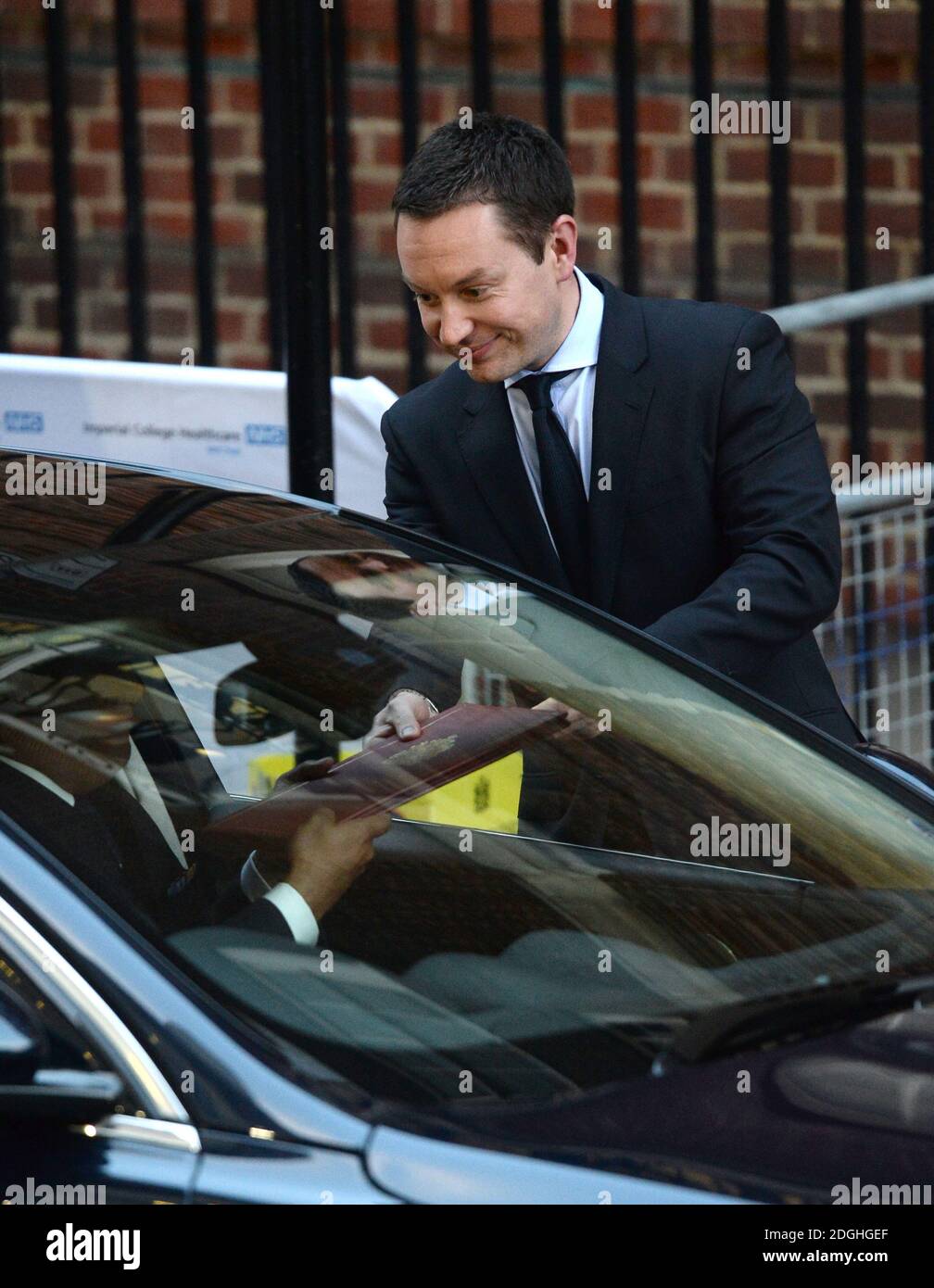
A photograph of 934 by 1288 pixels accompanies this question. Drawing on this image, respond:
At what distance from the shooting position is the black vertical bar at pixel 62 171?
4.62m

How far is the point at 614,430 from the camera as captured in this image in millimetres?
3000

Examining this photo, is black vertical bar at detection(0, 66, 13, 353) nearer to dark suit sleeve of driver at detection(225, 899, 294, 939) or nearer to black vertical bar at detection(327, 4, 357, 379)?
black vertical bar at detection(327, 4, 357, 379)

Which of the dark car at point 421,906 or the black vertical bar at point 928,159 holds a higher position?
the black vertical bar at point 928,159

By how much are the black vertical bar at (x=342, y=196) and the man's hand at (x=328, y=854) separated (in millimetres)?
2432

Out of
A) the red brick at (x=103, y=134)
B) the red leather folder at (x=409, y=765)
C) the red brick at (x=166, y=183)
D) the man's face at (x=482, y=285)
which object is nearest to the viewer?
the red leather folder at (x=409, y=765)

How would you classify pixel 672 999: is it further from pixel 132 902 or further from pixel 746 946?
pixel 132 902

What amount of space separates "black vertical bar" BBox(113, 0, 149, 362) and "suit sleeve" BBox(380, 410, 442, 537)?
161cm

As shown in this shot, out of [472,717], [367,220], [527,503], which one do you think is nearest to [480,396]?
[527,503]

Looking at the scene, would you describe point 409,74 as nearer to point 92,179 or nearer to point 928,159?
point 928,159

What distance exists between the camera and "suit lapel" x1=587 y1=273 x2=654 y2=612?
3.00 m

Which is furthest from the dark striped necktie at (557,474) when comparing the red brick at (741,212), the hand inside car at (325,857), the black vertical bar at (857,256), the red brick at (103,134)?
the red brick at (103,134)

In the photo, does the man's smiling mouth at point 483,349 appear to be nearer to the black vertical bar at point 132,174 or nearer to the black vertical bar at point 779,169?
the black vertical bar at point 779,169

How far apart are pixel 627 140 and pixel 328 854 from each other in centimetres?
280

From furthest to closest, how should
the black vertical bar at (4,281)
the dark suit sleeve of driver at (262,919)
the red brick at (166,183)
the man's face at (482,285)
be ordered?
the red brick at (166,183) → the black vertical bar at (4,281) → the man's face at (482,285) → the dark suit sleeve of driver at (262,919)
